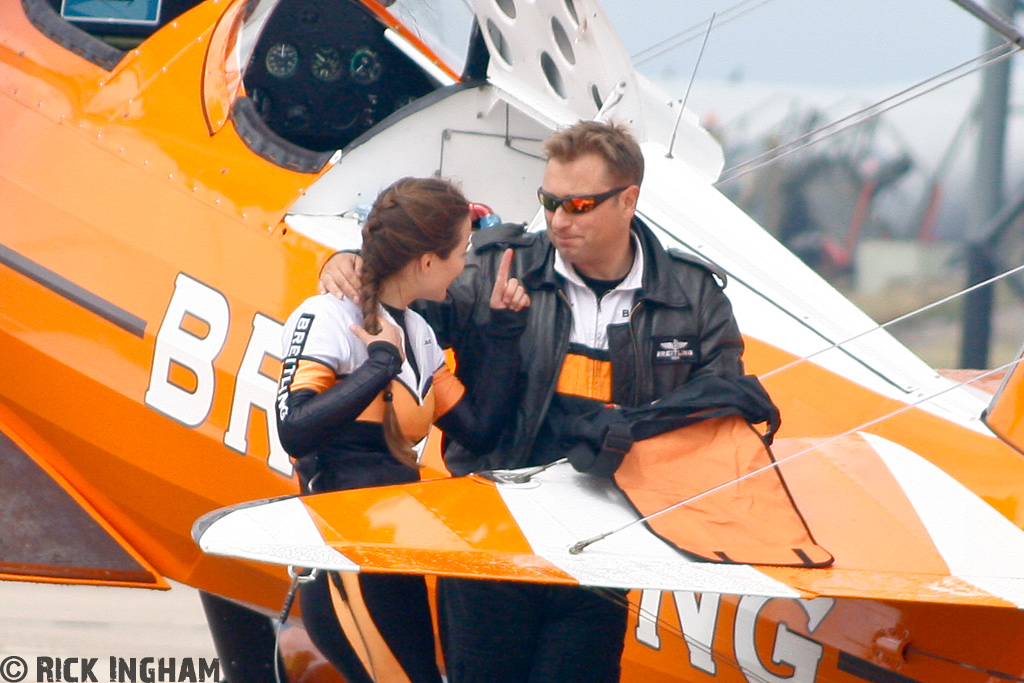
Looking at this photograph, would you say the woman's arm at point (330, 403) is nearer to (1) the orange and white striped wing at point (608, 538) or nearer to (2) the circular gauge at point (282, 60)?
(1) the orange and white striped wing at point (608, 538)

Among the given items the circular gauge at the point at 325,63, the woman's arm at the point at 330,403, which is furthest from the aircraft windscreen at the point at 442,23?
the woman's arm at the point at 330,403

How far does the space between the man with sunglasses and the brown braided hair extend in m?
0.06

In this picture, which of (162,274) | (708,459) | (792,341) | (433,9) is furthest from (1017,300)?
(162,274)

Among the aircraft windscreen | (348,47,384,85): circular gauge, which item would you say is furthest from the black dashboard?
the aircraft windscreen

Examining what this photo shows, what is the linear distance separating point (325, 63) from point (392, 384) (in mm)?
2747

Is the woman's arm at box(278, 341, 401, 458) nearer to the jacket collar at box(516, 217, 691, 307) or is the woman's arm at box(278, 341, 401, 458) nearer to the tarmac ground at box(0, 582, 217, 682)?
the jacket collar at box(516, 217, 691, 307)

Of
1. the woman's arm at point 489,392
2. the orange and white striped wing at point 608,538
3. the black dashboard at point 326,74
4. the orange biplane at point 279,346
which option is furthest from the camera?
the black dashboard at point 326,74

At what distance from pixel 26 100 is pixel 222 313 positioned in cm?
126

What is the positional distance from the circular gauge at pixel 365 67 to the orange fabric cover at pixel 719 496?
3.10 m

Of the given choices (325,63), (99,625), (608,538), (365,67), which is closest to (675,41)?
(365,67)

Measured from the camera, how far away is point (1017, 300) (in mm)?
3979

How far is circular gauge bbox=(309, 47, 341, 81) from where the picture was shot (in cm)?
499

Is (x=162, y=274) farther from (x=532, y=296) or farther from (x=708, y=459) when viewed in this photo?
(x=708, y=459)

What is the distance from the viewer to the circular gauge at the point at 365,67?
5.09 meters
